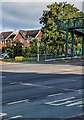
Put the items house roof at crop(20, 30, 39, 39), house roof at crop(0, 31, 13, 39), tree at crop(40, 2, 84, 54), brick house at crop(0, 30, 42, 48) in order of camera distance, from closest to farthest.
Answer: tree at crop(40, 2, 84, 54)
brick house at crop(0, 30, 42, 48)
house roof at crop(0, 31, 13, 39)
house roof at crop(20, 30, 39, 39)

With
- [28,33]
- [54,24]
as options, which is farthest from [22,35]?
[54,24]

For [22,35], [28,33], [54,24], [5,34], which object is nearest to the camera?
[54,24]

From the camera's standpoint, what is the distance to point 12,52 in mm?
74250

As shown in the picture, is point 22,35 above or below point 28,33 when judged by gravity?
below

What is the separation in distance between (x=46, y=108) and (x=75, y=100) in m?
2.15

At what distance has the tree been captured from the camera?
2717 inches

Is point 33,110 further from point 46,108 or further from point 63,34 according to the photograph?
point 63,34

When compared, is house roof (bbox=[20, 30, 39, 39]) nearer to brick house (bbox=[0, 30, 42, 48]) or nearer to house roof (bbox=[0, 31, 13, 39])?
brick house (bbox=[0, 30, 42, 48])

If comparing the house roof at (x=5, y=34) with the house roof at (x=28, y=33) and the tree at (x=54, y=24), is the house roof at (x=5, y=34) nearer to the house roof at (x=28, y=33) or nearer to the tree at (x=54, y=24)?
the house roof at (x=28, y=33)

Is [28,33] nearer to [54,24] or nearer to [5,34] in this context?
[5,34]

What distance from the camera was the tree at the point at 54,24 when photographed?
69000 mm

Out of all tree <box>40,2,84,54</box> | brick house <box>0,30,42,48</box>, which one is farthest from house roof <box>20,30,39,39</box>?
tree <box>40,2,84,54</box>

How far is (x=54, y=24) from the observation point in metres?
69.2

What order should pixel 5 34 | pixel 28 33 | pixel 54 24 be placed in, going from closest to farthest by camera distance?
pixel 54 24, pixel 5 34, pixel 28 33
